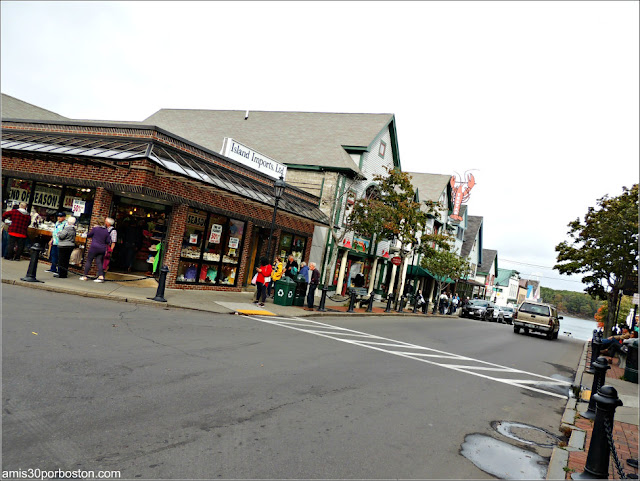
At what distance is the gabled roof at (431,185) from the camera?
1645 inches

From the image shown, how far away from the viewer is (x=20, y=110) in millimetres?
25375

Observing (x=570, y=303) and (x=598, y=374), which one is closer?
(x=598, y=374)

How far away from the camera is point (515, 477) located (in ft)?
15.1

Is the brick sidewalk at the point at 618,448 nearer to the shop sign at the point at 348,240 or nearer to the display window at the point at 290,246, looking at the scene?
the display window at the point at 290,246

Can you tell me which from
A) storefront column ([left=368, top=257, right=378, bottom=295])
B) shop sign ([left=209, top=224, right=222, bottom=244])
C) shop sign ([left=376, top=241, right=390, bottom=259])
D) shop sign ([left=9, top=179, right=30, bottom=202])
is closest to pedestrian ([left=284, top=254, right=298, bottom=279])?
shop sign ([left=209, top=224, right=222, bottom=244])

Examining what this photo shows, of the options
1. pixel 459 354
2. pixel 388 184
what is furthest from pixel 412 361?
pixel 388 184

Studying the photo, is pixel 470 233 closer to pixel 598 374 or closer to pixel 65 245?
pixel 65 245

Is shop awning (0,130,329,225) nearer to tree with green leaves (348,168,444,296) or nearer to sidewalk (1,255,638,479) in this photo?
sidewalk (1,255,638,479)

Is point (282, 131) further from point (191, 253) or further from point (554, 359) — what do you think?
point (554, 359)

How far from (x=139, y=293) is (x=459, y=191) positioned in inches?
1480

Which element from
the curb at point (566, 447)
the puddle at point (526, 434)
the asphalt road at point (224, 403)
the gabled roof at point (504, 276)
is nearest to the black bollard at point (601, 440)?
the curb at point (566, 447)

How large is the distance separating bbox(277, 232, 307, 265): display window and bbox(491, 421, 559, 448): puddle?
1650 cm

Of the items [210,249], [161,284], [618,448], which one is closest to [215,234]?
[210,249]

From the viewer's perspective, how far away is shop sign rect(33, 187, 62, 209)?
53.5 feet
